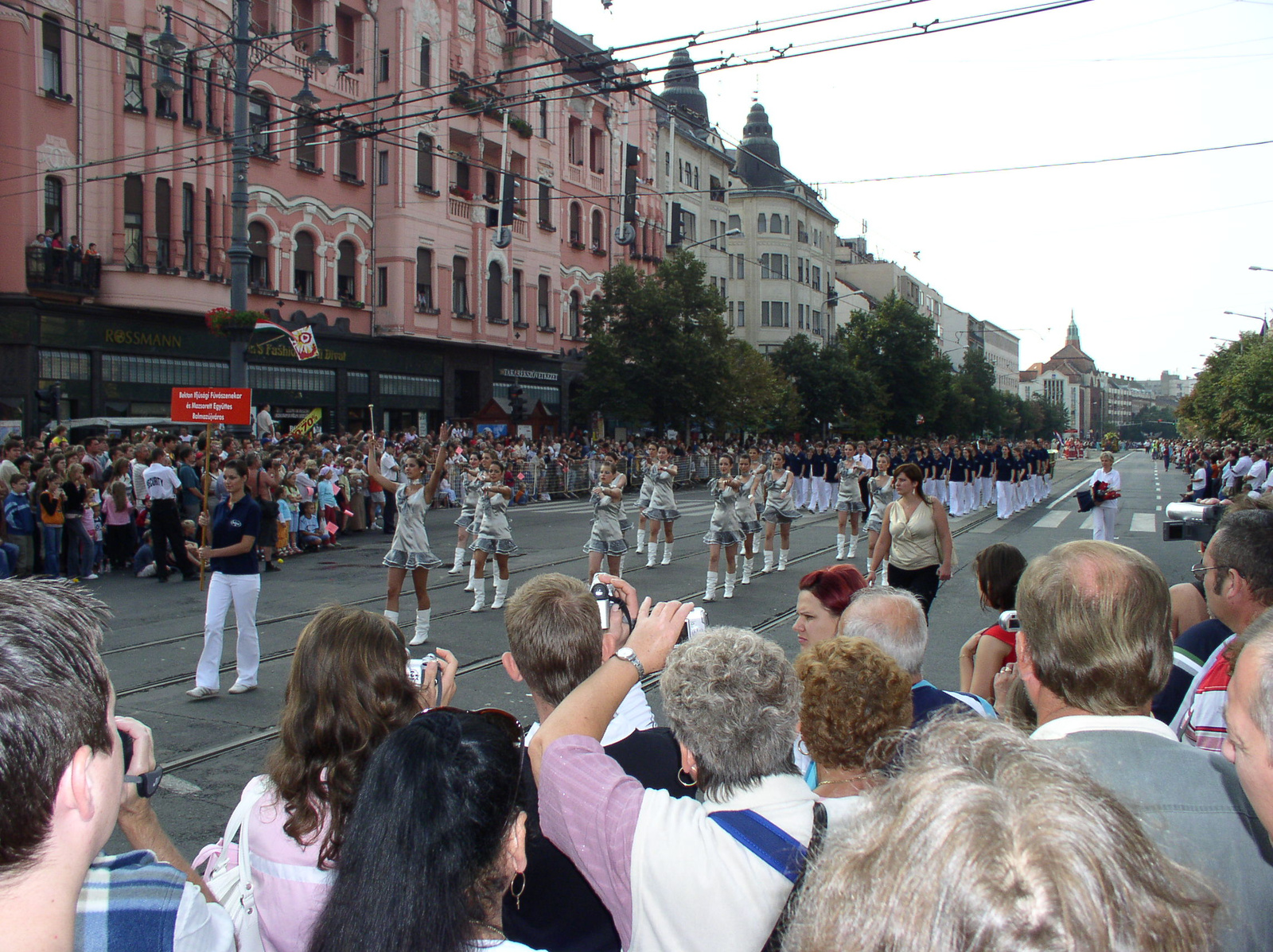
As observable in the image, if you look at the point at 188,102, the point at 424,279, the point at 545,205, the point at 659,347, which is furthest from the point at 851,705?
the point at 545,205

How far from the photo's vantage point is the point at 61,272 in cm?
2166

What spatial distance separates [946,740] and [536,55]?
38.9 meters

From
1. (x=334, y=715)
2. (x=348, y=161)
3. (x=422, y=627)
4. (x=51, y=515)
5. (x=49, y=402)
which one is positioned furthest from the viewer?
(x=348, y=161)

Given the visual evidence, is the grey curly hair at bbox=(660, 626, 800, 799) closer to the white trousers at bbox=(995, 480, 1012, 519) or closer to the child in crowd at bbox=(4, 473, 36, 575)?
the child in crowd at bbox=(4, 473, 36, 575)

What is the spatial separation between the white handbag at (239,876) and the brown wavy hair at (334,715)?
10 cm

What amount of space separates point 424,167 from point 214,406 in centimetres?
2098

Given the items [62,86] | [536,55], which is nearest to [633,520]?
[62,86]

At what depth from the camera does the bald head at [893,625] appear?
3715 millimetres

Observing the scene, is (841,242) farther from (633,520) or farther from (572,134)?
(633,520)

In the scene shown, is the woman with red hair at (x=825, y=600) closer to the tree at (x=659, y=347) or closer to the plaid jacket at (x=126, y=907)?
the plaid jacket at (x=126, y=907)

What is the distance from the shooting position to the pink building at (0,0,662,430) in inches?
846

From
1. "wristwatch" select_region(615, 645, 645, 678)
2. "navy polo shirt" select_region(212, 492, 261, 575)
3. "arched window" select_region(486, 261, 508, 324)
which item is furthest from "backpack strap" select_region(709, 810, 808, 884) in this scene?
"arched window" select_region(486, 261, 508, 324)

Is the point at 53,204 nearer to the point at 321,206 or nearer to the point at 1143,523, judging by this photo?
the point at 321,206

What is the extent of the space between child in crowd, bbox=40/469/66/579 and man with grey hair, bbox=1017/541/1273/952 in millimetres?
13173
